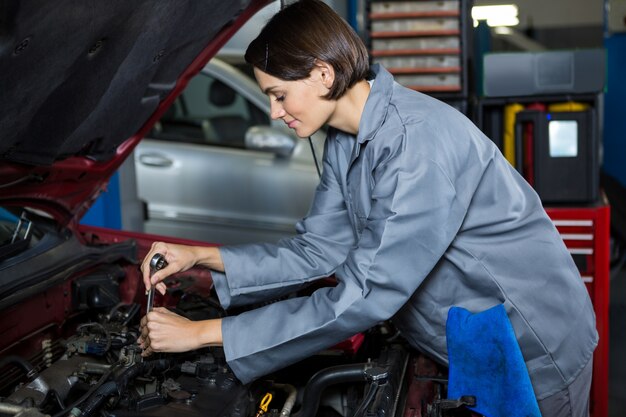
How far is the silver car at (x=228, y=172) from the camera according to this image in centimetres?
435

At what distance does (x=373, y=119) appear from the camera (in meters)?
1.66

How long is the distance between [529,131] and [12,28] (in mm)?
2272

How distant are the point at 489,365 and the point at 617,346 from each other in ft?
8.53

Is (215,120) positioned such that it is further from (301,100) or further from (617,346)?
(301,100)

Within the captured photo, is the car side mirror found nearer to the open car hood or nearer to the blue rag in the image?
the open car hood

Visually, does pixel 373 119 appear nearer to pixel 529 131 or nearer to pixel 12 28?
pixel 12 28

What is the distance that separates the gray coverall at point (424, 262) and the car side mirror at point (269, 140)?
2285 mm

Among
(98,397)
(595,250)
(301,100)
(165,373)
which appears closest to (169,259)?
(165,373)

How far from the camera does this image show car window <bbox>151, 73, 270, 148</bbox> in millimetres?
4668

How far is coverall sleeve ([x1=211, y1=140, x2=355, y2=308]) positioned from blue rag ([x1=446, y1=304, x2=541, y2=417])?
45cm

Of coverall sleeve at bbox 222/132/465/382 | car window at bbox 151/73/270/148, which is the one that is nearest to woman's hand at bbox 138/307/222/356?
coverall sleeve at bbox 222/132/465/382

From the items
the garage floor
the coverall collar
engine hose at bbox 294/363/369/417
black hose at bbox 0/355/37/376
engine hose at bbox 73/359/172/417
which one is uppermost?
the coverall collar

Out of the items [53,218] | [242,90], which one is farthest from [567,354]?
[242,90]

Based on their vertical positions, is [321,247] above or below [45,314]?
above
